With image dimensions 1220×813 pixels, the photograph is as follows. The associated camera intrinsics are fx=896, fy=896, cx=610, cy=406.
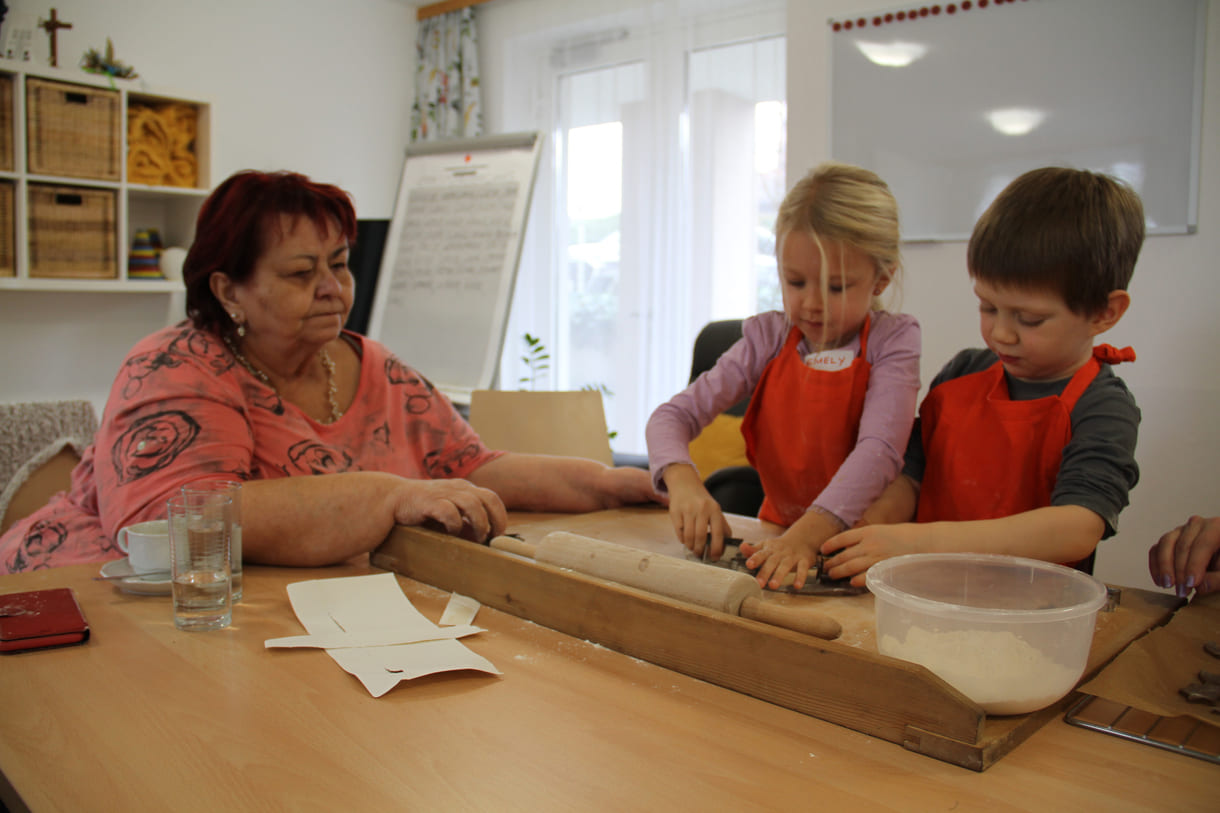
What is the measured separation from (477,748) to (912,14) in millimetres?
2839

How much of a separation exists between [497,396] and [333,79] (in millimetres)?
2877

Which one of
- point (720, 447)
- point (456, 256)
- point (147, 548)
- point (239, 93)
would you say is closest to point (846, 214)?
point (147, 548)

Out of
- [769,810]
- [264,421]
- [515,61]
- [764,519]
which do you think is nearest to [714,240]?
[515,61]

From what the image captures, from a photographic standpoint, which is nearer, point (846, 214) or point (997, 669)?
point (997, 669)

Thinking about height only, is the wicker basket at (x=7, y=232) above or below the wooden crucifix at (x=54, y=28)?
below

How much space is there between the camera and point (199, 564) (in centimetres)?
106

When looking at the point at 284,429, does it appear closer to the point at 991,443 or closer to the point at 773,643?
the point at 773,643

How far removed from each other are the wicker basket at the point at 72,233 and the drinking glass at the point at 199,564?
2.86 meters

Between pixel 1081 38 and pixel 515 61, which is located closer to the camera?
pixel 1081 38

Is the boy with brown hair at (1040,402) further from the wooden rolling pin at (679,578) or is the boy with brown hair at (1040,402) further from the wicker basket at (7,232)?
the wicker basket at (7,232)

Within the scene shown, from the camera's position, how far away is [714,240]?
3998mm

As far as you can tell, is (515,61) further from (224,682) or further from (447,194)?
(224,682)

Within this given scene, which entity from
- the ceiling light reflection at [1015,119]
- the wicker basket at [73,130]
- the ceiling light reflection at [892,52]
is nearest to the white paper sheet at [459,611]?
the ceiling light reflection at [1015,119]

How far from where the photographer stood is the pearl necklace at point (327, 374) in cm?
160
